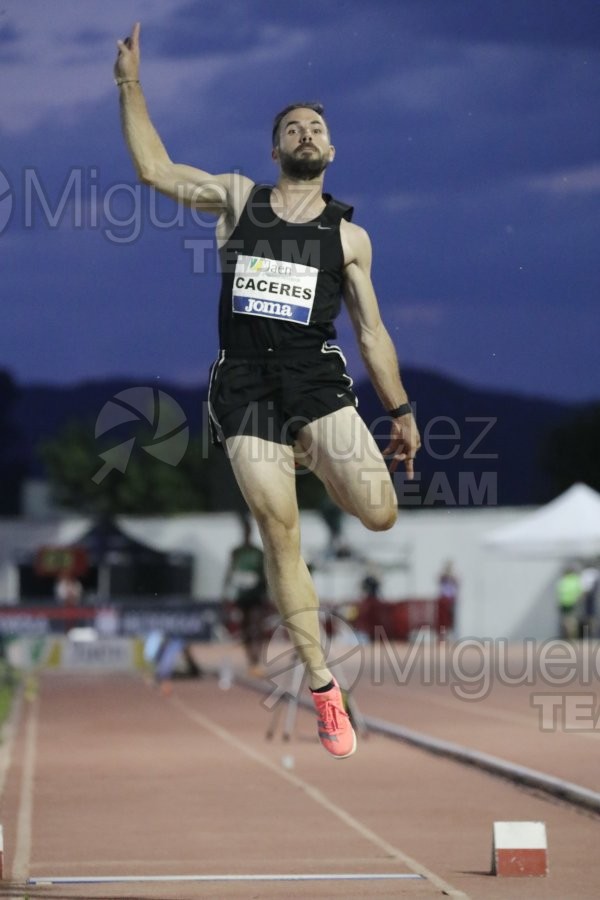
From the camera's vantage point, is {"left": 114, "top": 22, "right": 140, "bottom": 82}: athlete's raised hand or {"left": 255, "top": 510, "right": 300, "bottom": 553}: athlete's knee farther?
{"left": 255, "top": 510, "right": 300, "bottom": 553}: athlete's knee

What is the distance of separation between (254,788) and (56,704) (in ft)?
32.2

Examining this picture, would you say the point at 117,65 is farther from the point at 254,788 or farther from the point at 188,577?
the point at 188,577

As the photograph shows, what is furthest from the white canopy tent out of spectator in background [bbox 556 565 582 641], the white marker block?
the white marker block

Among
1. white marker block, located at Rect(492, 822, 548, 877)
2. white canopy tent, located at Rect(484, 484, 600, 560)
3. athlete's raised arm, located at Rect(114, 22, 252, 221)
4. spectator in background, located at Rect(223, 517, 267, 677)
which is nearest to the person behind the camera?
athlete's raised arm, located at Rect(114, 22, 252, 221)

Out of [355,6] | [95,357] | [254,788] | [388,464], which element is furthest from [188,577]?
[95,357]

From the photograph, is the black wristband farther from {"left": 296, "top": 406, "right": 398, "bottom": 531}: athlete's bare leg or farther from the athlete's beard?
the athlete's beard

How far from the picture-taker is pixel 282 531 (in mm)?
6652

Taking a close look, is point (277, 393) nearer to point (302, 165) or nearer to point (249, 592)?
point (302, 165)

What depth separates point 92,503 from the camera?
82.6 metres

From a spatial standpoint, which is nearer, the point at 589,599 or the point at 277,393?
the point at 277,393

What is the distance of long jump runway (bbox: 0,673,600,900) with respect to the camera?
7613 mm

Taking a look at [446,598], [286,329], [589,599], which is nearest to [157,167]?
[286,329]

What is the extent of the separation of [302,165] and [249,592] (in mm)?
16669

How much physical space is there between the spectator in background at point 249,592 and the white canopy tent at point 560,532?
9.35m
